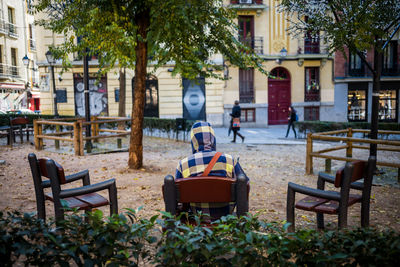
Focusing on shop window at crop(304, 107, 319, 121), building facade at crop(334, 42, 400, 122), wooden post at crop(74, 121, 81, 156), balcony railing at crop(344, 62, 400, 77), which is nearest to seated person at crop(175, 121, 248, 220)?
wooden post at crop(74, 121, 81, 156)

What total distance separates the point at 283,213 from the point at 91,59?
21.4 m

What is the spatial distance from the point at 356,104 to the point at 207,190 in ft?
88.0

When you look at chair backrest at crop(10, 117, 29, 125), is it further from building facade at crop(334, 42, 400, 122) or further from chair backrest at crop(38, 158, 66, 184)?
building facade at crop(334, 42, 400, 122)

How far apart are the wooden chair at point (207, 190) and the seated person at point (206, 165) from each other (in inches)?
7.1

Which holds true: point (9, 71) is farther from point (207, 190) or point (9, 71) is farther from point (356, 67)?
point (207, 190)

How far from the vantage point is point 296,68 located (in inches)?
990

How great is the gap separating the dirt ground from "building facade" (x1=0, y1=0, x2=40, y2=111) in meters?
21.9

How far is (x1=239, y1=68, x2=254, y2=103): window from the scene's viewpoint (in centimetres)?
2470

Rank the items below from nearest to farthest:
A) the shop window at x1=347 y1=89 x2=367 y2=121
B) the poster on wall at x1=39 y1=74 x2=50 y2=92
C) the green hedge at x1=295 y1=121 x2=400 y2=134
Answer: the green hedge at x1=295 y1=121 x2=400 y2=134 → the poster on wall at x1=39 y1=74 x2=50 y2=92 → the shop window at x1=347 y1=89 x2=367 y2=121

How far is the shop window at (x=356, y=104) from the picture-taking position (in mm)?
26406

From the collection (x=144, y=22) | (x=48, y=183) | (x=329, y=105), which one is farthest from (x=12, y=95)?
(x=48, y=183)

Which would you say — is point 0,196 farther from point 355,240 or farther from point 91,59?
point 91,59

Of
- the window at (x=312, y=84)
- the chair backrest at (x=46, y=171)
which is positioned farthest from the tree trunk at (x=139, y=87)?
the window at (x=312, y=84)

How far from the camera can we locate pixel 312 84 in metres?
25.3
